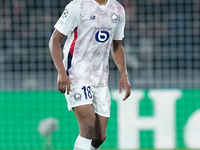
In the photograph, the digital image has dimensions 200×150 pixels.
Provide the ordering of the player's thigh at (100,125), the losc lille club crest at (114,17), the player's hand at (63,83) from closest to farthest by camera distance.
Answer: the player's hand at (63,83), the losc lille club crest at (114,17), the player's thigh at (100,125)

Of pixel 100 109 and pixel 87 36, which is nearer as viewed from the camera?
pixel 87 36

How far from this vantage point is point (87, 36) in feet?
11.7

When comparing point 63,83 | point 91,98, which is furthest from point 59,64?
point 91,98

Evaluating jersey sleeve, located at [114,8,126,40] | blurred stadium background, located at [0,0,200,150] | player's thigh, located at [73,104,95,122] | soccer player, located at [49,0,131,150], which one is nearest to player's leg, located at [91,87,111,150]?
soccer player, located at [49,0,131,150]

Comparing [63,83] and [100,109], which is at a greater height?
[63,83]

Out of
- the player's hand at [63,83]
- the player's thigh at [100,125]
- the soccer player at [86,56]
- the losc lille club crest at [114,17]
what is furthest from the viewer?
the player's thigh at [100,125]

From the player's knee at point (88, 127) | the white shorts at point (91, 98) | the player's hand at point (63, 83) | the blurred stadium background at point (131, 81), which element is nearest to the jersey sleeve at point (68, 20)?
the player's hand at point (63, 83)

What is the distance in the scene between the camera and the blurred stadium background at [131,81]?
620 centimetres

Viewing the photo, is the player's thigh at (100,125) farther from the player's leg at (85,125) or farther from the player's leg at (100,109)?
the player's leg at (85,125)

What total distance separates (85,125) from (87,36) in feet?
2.16

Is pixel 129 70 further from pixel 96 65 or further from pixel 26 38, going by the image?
pixel 96 65

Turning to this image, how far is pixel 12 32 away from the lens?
862 centimetres

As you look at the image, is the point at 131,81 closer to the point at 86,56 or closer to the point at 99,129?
the point at 99,129

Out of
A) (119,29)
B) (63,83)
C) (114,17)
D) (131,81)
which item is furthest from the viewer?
(131,81)
